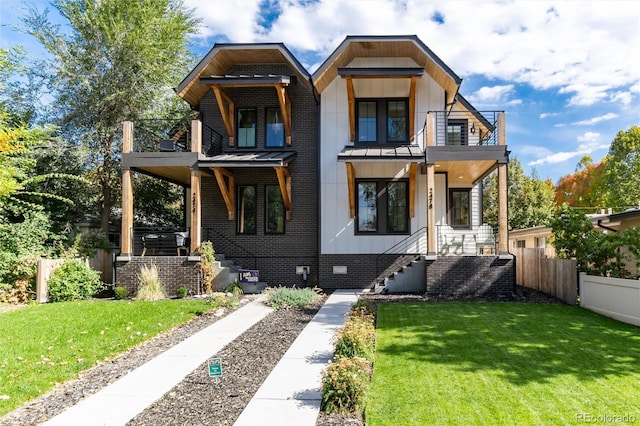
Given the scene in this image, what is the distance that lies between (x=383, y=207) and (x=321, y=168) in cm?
262

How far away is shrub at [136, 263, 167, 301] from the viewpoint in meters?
12.4

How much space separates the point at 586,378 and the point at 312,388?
139 inches

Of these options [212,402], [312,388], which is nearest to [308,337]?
[312,388]

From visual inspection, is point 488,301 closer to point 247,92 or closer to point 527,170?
point 247,92

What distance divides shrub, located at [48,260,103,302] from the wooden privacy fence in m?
13.8

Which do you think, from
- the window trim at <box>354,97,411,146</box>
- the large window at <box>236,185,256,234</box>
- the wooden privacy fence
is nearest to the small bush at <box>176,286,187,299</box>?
the large window at <box>236,185,256,234</box>

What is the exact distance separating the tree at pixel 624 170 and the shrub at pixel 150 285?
37.8 metres

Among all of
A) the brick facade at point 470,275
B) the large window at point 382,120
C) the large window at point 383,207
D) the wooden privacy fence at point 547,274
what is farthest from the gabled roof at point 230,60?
the wooden privacy fence at point 547,274

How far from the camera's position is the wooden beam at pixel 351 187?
44.3 ft

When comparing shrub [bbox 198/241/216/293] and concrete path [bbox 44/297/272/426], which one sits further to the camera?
shrub [bbox 198/241/216/293]

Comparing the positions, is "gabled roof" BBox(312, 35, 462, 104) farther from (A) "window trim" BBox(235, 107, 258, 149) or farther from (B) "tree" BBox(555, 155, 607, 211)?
(B) "tree" BBox(555, 155, 607, 211)

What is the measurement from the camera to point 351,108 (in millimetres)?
14148

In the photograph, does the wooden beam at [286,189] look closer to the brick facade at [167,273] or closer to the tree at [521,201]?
the brick facade at [167,273]

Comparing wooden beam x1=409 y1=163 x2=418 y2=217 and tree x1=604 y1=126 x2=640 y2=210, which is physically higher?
tree x1=604 y1=126 x2=640 y2=210
